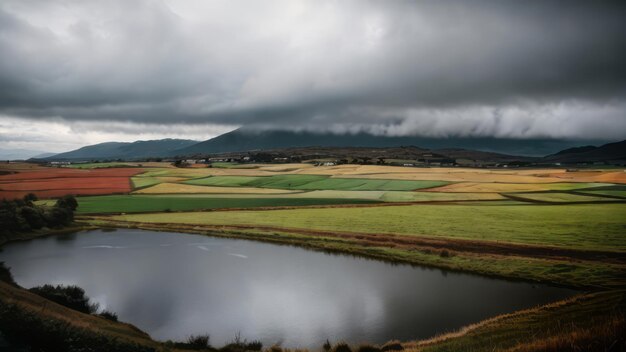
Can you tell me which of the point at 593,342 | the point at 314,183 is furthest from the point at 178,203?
the point at 593,342

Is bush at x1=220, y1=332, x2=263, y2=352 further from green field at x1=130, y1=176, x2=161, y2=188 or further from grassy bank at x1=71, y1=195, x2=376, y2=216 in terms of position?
green field at x1=130, y1=176, x2=161, y2=188

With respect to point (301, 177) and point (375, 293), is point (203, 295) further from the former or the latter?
point (301, 177)

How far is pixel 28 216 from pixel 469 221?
205 ft

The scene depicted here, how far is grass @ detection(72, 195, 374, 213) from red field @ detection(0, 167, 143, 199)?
505cm

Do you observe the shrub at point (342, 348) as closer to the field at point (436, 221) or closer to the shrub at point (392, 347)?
the shrub at point (392, 347)

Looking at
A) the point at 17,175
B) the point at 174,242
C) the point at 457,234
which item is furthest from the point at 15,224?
the point at 457,234

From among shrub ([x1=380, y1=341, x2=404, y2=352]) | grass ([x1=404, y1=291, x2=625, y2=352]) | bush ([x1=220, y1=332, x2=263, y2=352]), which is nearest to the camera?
grass ([x1=404, y1=291, x2=625, y2=352])

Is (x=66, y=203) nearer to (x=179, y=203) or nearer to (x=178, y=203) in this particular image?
(x=178, y=203)

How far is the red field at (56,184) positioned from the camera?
237 feet

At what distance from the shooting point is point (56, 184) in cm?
8462

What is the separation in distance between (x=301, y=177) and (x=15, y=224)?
3157 inches

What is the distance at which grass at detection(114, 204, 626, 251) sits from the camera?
4225 centimetres

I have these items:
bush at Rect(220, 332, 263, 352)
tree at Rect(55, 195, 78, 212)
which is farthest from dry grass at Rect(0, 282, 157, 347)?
tree at Rect(55, 195, 78, 212)

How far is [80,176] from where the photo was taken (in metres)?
101
